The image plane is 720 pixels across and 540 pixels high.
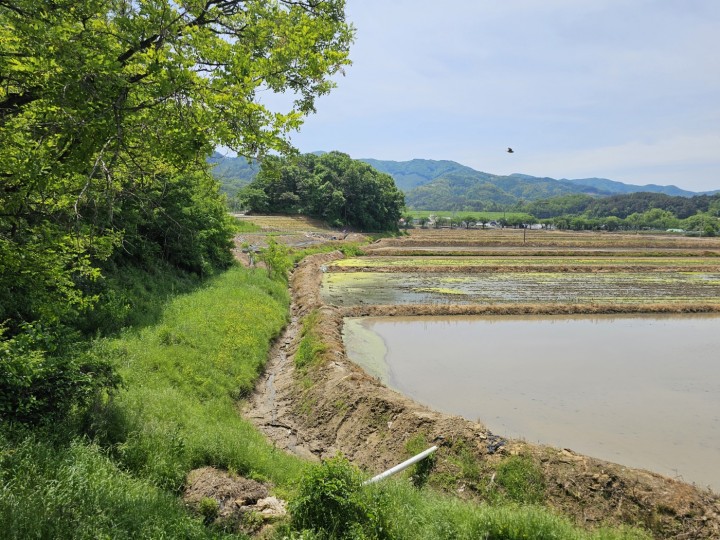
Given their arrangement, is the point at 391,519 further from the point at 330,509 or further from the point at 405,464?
the point at 405,464

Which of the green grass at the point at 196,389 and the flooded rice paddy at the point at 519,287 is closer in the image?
the green grass at the point at 196,389

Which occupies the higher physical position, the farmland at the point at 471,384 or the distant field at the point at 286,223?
the distant field at the point at 286,223

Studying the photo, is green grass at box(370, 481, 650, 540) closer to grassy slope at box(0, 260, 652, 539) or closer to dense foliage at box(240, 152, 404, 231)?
grassy slope at box(0, 260, 652, 539)

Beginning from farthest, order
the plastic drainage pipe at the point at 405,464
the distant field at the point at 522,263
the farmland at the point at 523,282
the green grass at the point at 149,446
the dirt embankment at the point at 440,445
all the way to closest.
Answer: the distant field at the point at 522,263 → the farmland at the point at 523,282 → the plastic drainage pipe at the point at 405,464 → the dirt embankment at the point at 440,445 → the green grass at the point at 149,446

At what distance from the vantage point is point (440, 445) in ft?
30.3

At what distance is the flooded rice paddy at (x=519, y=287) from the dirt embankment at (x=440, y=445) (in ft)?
39.1

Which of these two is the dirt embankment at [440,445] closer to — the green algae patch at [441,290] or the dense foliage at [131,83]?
the dense foliage at [131,83]

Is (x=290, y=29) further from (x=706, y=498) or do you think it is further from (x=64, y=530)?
(x=706, y=498)

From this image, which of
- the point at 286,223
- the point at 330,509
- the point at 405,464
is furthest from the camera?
the point at 286,223

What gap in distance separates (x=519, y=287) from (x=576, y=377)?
58.6 feet

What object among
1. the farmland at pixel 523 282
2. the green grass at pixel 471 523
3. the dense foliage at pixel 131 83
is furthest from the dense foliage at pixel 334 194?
the green grass at pixel 471 523

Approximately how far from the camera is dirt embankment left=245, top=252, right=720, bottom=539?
282 inches

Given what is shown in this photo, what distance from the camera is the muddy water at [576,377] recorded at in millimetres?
10234

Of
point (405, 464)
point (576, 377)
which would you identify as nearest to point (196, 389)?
point (405, 464)
